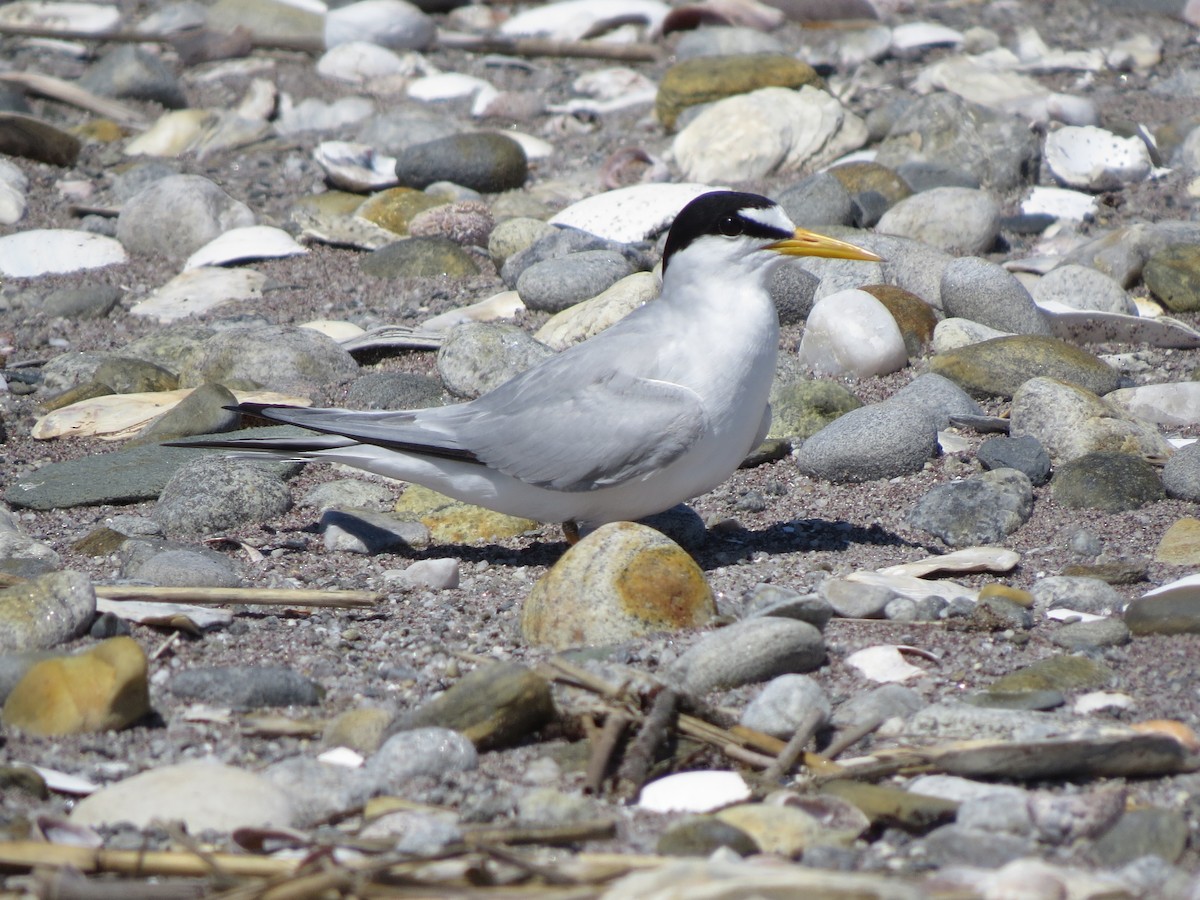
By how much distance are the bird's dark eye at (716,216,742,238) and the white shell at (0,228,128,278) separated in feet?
14.0

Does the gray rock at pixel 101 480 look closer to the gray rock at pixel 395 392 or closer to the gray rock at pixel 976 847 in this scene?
the gray rock at pixel 395 392

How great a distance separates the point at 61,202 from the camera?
8.19 metres

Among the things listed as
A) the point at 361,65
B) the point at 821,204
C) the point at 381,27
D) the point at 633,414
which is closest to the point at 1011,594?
the point at 633,414

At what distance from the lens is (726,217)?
4.33 m

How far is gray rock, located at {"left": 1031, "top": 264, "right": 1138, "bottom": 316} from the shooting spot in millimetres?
6086

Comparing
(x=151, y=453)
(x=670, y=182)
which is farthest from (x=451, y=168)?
(x=151, y=453)

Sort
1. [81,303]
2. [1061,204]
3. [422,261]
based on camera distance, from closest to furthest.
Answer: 1. [81,303]
2. [422,261]
3. [1061,204]

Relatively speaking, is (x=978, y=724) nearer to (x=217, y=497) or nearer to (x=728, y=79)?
(x=217, y=497)

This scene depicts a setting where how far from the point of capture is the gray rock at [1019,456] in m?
4.70

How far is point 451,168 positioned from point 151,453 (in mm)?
3334

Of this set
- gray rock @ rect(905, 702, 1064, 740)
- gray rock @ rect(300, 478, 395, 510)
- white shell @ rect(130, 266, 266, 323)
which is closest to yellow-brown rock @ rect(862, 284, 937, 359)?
gray rock @ rect(300, 478, 395, 510)

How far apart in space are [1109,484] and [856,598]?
4.12 ft

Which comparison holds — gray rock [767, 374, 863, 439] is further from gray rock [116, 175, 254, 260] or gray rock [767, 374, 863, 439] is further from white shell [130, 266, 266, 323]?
gray rock [116, 175, 254, 260]

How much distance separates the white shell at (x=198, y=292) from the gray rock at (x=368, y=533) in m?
2.57
